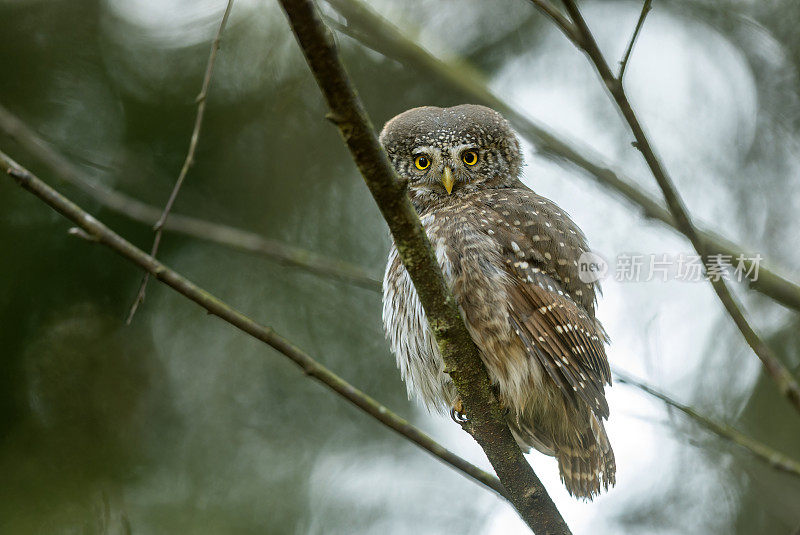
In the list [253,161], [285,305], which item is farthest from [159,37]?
[285,305]

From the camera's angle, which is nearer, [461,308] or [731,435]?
[731,435]

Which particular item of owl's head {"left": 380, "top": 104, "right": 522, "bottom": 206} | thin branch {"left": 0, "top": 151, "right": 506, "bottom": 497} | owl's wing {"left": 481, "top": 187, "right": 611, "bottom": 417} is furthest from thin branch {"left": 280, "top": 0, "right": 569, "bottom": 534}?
owl's head {"left": 380, "top": 104, "right": 522, "bottom": 206}

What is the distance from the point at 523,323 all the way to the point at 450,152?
3.93 feet

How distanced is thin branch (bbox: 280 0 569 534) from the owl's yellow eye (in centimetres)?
162

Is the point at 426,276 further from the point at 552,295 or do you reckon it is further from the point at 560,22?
the point at 552,295

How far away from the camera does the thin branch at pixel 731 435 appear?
247 cm

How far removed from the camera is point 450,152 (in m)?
4.44

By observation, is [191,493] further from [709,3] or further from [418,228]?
[709,3]

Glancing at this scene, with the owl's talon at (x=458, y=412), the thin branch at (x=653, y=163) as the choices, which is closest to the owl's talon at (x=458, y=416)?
the owl's talon at (x=458, y=412)

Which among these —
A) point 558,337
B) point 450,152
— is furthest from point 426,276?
point 450,152

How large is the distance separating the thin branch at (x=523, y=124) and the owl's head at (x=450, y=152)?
0.92 ft

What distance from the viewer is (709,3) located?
21.8 ft

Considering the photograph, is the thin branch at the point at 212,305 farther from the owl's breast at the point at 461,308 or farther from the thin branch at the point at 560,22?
the thin branch at the point at 560,22

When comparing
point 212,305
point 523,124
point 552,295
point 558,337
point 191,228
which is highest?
point 523,124
